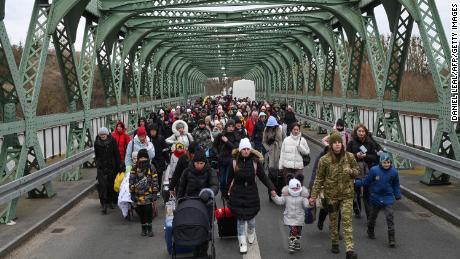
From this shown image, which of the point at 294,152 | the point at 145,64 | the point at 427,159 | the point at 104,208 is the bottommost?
the point at 104,208

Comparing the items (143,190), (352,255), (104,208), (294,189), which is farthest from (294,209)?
(104,208)

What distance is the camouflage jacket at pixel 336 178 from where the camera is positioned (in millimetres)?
6293

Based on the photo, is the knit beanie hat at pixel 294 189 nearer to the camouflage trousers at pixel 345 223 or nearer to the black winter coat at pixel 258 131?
the camouflage trousers at pixel 345 223

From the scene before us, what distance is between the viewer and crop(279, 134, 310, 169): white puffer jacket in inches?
349

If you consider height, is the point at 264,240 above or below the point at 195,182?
below

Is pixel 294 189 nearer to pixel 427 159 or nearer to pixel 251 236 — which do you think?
pixel 251 236

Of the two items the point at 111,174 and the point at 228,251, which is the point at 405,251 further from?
the point at 111,174

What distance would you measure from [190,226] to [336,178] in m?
1.96

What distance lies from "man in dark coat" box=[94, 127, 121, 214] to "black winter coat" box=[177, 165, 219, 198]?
3.30 meters

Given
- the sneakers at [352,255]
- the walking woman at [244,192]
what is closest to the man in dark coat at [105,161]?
the walking woman at [244,192]

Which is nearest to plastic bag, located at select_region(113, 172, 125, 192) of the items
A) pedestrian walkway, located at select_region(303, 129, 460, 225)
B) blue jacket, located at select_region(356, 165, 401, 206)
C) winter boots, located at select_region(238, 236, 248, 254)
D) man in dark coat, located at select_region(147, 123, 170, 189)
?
man in dark coat, located at select_region(147, 123, 170, 189)

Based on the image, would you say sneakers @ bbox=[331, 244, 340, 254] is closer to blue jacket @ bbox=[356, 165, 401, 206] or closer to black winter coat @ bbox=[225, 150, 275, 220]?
blue jacket @ bbox=[356, 165, 401, 206]

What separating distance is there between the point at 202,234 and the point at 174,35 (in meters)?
24.9

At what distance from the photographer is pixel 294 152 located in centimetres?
888
